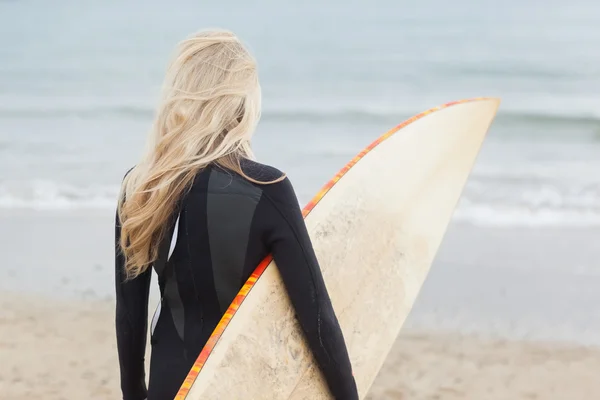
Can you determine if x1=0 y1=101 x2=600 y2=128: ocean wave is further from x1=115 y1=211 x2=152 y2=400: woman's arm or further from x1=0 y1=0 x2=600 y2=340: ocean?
x1=115 y1=211 x2=152 y2=400: woman's arm

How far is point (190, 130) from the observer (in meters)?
1.44

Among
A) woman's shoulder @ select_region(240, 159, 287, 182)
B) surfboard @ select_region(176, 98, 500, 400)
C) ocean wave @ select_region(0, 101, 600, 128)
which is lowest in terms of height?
ocean wave @ select_region(0, 101, 600, 128)

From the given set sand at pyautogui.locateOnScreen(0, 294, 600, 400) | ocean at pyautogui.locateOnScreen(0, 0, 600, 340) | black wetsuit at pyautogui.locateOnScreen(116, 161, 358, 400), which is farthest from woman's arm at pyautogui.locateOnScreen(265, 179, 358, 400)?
ocean at pyautogui.locateOnScreen(0, 0, 600, 340)

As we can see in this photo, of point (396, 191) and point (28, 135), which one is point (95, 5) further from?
point (396, 191)

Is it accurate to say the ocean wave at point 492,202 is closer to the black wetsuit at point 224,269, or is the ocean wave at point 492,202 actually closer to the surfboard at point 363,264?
the surfboard at point 363,264

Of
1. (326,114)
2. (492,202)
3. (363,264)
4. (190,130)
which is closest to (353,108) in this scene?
(326,114)

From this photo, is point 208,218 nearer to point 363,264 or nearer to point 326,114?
point 363,264

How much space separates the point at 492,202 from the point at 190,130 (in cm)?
612

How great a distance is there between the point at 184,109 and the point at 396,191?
1413 millimetres

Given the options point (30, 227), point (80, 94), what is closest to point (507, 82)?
point (80, 94)

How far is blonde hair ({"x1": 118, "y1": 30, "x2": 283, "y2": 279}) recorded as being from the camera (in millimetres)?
1425

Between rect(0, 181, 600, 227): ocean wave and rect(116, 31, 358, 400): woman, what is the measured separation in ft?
16.9

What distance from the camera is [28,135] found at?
1136 centimetres

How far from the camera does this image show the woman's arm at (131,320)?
1588 millimetres
